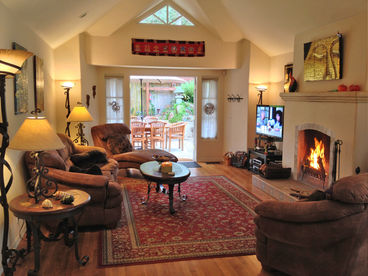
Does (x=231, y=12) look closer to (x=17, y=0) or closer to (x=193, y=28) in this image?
(x=193, y=28)

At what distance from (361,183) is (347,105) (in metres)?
2.03

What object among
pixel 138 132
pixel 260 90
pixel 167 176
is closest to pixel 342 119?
pixel 167 176

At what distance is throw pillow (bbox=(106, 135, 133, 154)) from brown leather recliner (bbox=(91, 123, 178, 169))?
54 millimetres

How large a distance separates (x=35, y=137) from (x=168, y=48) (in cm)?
453

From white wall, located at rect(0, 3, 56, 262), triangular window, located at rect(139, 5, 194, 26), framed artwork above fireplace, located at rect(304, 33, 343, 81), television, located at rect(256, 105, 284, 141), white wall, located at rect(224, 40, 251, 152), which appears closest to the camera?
white wall, located at rect(0, 3, 56, 262)

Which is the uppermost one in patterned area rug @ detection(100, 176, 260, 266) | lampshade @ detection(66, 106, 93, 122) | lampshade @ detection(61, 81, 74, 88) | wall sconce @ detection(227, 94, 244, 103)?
lampshade @ detection(61, 81, 74, 88)

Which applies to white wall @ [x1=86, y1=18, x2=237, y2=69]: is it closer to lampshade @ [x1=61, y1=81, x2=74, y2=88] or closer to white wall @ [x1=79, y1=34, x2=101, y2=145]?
white wall @ [x1=79, y1=34, x2=101, y2=145]

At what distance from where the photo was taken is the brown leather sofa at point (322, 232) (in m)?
2.27

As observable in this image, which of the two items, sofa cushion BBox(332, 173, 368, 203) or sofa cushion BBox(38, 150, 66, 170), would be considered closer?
sofa cushion BBox(332, 173, 368, 203)

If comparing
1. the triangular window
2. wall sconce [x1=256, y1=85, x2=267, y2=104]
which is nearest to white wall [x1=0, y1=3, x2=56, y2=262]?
the triangular window

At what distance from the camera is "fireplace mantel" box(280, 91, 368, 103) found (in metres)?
3.83

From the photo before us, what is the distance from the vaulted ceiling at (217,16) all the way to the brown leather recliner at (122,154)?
66.9 inches

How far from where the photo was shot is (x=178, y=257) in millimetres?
3070

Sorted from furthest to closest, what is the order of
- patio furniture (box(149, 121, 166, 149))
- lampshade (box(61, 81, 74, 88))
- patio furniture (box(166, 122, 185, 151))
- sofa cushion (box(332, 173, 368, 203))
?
patio furniture (box(166, 122, 185, 151)) < patio furniture (box(149, 121, 166, 149)) < lampshade (box(61, 81, 74, 88)) < sofa cushion (box(332, 173, 368, 203))
